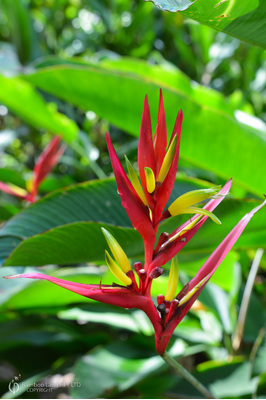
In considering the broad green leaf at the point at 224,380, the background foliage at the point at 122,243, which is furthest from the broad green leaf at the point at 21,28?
the broad green leaf at the point at 224,380

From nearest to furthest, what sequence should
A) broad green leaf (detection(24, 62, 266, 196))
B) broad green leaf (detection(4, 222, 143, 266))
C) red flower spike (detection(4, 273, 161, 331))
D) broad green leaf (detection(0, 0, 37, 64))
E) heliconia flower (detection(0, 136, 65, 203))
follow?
red flower spike (detection(4, 273, 161, 331)) → broad green leaf (detection(4, 222, 143, 266)) → broad green leaf (detection(24, 62, 266, 196)) → heliconia flower (detection(0, 136, 65, 203)) → broad green leaf (detection(0, 0, 37, 64))

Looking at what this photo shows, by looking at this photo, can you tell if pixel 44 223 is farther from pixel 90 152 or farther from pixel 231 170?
pixel 90 152

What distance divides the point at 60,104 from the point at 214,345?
1.04 m

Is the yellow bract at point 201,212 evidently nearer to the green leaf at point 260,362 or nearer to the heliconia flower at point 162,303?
the heliconia flower at point 162,303

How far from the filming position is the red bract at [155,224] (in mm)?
258

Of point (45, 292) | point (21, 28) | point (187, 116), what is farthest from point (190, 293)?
point (21, 28)

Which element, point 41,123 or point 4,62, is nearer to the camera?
point 41,123

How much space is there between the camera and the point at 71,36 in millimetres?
1932

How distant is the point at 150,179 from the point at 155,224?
0.03 metres

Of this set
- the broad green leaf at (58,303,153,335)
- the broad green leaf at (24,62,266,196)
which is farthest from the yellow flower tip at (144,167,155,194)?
the broad green leaf at (58,303,153,335)

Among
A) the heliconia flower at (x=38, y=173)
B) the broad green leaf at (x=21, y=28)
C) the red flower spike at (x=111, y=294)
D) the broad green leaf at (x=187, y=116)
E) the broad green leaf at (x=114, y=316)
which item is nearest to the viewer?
the red flower spike at (x=111, y=294)

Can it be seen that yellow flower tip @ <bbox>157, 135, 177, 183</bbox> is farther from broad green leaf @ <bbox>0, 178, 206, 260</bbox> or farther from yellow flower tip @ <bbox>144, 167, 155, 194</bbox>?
broad green leaf @ <bbox>0, 178, 206, 260</bbox>

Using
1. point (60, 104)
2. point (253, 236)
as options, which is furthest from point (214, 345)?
point (60, 104)

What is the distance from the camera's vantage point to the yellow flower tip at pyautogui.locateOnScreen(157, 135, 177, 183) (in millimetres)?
260
